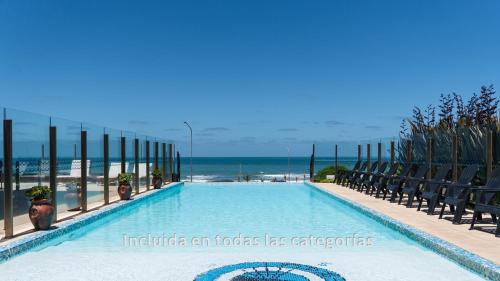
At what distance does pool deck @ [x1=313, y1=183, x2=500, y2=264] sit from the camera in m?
5.45

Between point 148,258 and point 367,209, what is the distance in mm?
4608

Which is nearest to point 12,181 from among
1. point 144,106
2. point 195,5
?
point 195,5

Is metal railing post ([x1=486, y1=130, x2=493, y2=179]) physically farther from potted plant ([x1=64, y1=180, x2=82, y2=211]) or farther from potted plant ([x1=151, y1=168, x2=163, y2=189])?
potted plant ([x1=151, y1=168, x2=163, y2=189])

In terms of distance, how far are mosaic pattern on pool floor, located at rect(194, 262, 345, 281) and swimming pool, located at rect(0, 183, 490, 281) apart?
0.01 metres

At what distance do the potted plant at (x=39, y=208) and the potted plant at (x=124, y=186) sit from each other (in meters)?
4.29

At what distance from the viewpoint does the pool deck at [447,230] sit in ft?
17.9

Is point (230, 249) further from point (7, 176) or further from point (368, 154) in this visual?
point (368, 154)

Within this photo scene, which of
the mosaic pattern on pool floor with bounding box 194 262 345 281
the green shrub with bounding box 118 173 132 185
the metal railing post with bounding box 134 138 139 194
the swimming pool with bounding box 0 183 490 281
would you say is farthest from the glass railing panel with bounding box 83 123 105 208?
the mosaic pattern on pool floor with bounding box 194 262 345 281

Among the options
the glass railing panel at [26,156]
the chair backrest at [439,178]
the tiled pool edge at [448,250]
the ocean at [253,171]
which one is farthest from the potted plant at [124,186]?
the ocean at [253,171]

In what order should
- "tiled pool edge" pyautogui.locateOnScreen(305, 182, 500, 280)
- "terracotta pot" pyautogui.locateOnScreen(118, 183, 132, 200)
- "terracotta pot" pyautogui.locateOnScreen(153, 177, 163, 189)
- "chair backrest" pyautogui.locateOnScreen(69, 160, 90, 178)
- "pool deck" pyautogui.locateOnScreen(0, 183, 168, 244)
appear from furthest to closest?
"terracotta pot" pyautogui.locateOnScreen(153, 177, 163, 189) < "terracotta pot" pyautogui.locateOnScreen(118, 183, 132, 200) < "chair backrest" pyautogui.locateOnScreen(69, 160, 90, 178) < "pool deck" pyautogui.locateOnScreen(0, 183, 168, 244) < "tiled pool edge" pyautogui.locateOnScreen(305, 182, 500, 280)

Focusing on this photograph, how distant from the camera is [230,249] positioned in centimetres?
636

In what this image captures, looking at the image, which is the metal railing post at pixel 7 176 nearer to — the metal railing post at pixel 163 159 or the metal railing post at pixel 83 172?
the metal railing post at pixel 83 172

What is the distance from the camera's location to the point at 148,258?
5.88m

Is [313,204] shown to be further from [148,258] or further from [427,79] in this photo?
[427,79]
